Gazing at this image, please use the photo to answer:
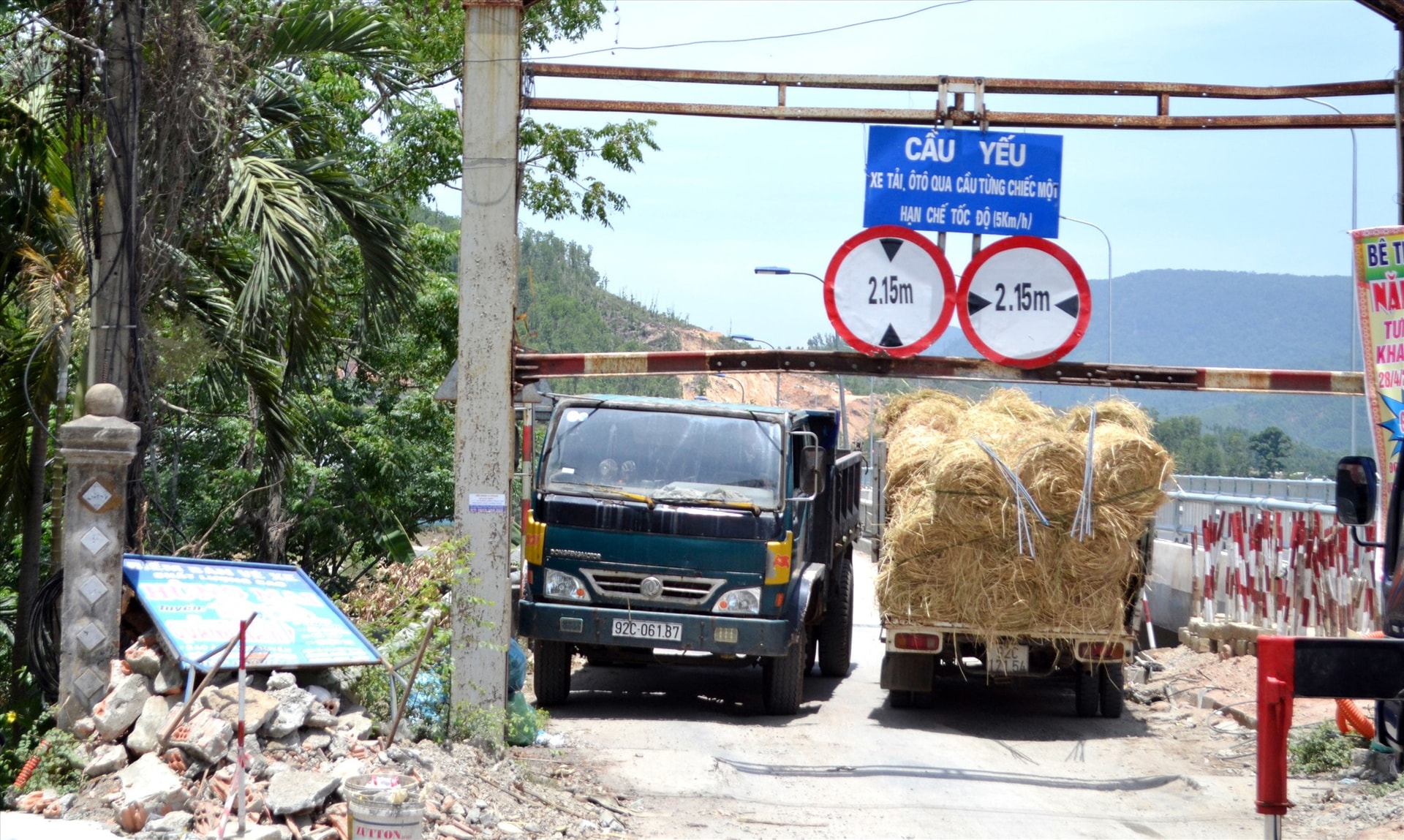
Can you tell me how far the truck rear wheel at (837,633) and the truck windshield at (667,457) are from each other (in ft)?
9.24

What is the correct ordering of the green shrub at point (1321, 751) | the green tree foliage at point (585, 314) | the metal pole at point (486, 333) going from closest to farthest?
1. the metal pole at point (486, 333)
2. the green shrub at point (1321, 751)
3. the green tree foliage at point (585, 314)

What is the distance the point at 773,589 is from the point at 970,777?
221cm

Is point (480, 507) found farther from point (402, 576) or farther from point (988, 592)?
point (988, 592)

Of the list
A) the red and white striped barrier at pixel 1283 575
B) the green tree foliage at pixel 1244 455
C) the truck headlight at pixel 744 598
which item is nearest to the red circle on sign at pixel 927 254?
the truck headlight at pixel 744 598

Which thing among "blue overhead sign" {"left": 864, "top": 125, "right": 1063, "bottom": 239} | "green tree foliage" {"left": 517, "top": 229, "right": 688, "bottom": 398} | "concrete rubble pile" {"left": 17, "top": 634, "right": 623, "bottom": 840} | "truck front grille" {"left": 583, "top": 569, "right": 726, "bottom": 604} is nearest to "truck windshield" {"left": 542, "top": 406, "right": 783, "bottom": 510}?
"truck front grille" {"left": 583, "top": 569, "right": 726, "bottom": 604}

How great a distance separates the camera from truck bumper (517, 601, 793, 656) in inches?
386

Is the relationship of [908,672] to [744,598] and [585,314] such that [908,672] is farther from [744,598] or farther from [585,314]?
[585,314]

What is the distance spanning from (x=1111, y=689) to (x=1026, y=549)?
1.75m

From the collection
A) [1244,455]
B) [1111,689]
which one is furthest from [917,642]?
[1244,455]

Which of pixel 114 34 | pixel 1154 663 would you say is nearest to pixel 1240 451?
pixel 1154 663

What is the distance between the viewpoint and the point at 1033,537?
9.91 metres

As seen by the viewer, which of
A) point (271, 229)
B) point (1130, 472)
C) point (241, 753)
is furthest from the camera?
point (1130, 472)

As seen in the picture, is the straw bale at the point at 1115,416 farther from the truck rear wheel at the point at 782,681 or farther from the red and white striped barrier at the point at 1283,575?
the truck rear wheel at the point at 782,681

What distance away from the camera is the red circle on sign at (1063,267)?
8477mm
